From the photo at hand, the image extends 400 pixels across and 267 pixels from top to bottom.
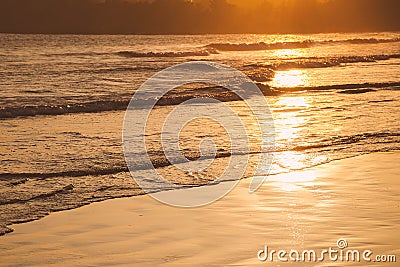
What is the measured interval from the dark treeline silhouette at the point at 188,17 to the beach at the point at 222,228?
5925cm

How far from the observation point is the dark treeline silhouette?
69.4m

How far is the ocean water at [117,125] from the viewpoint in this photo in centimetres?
874

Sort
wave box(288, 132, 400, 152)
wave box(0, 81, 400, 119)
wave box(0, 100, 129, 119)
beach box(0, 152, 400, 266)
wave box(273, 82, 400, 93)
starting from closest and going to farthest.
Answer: beach box(0, 152, 400, 266) → wave box(288, 132, 400, 152) → wave box(0, 100, 129, 119) → wave box(0, 81, 400, 119) → wave box(273, 82, 400, 93)

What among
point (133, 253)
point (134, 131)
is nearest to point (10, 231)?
point (133, 253)

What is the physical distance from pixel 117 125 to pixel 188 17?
212ft

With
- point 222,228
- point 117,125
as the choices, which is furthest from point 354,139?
point 222,228

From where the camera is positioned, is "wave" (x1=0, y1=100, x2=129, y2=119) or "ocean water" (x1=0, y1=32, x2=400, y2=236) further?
"wave" (x1=0, y1=100, x2=129, y2=119)

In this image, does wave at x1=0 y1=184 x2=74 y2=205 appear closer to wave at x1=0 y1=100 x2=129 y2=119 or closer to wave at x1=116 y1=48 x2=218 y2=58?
wave at x1=0 y1=100 x2=129 y2=119

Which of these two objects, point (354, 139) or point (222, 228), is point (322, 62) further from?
point (222, 228)

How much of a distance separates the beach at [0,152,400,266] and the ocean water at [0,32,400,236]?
0.61 meters

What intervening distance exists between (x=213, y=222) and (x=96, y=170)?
122 inches

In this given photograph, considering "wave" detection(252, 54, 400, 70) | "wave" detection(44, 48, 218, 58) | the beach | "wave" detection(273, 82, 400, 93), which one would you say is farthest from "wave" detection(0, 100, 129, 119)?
"wave" detection(44, 48, 218, 58)

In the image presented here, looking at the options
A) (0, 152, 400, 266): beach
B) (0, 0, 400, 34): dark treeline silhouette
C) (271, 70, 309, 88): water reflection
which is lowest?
(0, 152, 400, 266): beach

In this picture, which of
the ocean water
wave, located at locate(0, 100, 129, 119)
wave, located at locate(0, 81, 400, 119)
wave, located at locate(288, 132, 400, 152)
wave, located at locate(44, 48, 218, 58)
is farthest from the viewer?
wave, located at locate(44, 48, 218, 58)
